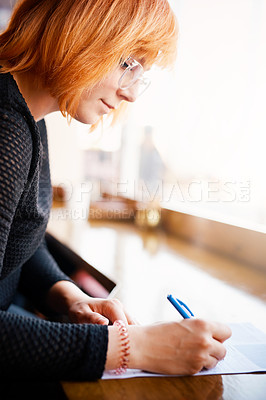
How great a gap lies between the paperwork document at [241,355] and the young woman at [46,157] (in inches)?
0.6

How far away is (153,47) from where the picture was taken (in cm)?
90

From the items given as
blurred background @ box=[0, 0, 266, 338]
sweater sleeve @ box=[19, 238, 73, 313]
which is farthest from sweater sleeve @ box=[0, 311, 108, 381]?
sweater sleeve @ box=[19, 238, 73, 313]

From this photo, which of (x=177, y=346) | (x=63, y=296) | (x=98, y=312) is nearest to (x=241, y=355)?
(x=177, y=346)

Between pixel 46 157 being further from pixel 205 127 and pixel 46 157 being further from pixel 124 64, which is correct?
pixel 205 127

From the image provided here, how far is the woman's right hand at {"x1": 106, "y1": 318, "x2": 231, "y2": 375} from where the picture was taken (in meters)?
0.60

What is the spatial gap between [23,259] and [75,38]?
1.77ft

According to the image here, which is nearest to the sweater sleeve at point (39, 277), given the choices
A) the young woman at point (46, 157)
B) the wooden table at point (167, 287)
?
the young woman at point (46, 157)

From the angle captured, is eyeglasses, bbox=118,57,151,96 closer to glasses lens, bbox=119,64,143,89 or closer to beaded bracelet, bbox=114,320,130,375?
glasses lens, bbox=119,64,143,89

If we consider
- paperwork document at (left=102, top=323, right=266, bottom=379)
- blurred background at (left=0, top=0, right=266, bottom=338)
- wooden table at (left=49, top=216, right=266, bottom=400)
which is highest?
blurred background at (left=0, top=0, right=266, bottom=338)

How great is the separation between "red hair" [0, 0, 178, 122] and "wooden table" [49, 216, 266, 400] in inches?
21.1

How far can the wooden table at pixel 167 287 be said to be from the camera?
1.83ft

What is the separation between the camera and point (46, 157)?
1.09 m

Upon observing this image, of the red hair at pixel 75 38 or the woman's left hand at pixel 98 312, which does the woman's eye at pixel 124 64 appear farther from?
the woman's left hand at pixel 98 312

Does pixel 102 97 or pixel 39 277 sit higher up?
pixel 102 97
